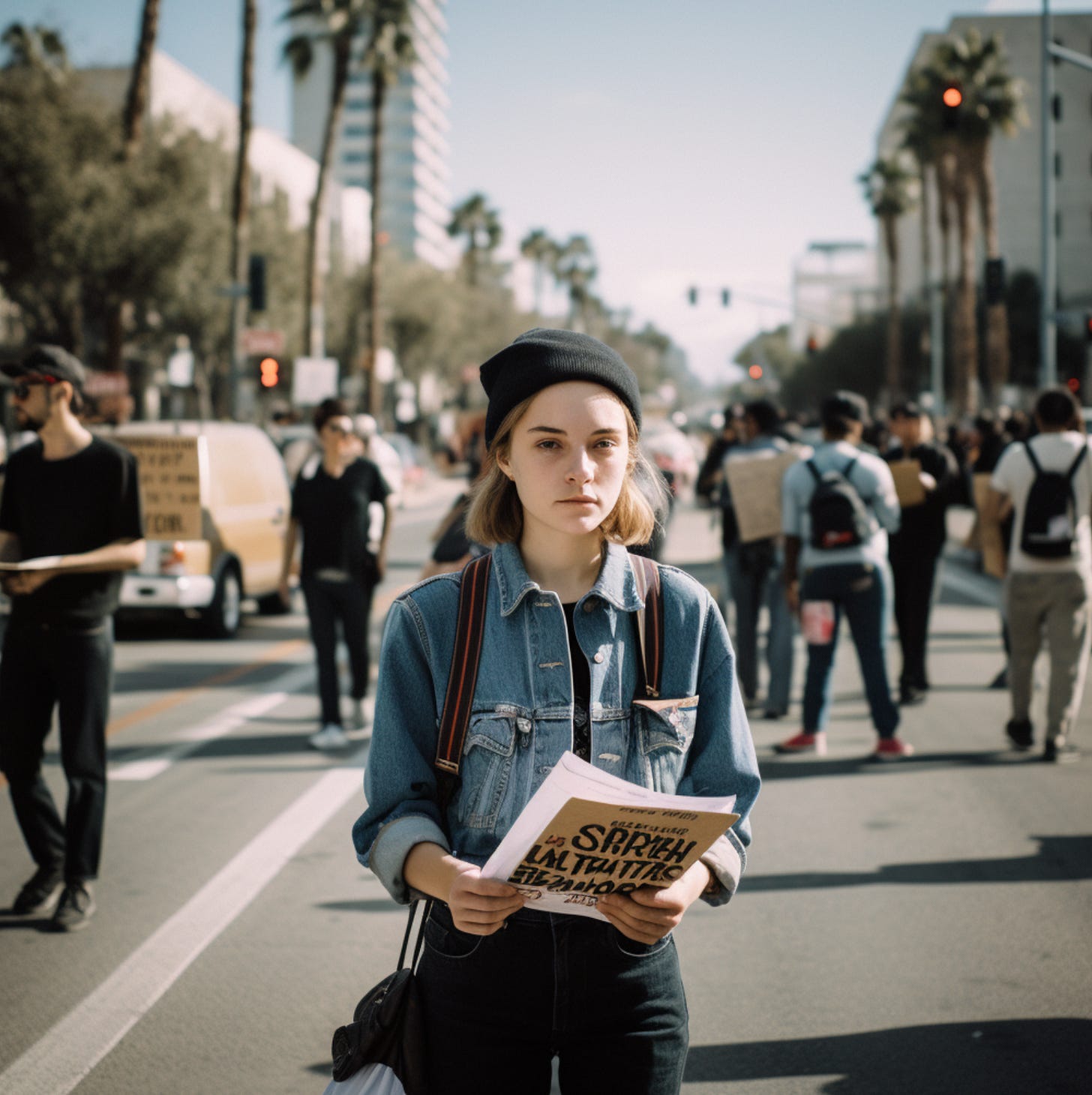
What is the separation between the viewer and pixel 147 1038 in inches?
171

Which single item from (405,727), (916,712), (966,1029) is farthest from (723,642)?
(916,712)

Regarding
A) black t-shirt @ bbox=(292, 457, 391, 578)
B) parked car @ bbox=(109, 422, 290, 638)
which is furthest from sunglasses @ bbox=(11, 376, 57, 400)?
parked car @ bbox=(109, 422, 290, 638)

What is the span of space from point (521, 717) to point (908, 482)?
8185 millimetres

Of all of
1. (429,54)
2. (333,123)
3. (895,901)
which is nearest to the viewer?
(895,901)

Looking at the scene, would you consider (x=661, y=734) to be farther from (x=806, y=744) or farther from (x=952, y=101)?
(x=952, y=101)

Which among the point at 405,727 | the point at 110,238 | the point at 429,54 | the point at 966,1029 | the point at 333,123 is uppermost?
the point at 429,54

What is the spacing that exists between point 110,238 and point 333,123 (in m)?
6.22

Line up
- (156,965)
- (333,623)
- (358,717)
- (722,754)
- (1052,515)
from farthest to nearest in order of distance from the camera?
(358,717)
(333,623)
(1052,515)
(156,965)
(722,754)

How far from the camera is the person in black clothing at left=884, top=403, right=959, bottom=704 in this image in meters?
10.3

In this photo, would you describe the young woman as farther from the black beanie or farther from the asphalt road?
the asphalt road

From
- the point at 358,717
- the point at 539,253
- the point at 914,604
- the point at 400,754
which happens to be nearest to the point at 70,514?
the point at 400,754

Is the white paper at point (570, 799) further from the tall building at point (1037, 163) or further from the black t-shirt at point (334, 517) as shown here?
the tall building at point (1037, 163)

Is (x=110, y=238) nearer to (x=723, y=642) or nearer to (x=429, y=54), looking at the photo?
(x=723, y=642)

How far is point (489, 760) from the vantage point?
2.33 meters
